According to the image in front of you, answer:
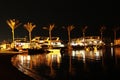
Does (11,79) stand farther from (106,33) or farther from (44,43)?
(106,33)

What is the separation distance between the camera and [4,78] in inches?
657

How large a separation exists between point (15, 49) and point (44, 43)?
42385 millimetres

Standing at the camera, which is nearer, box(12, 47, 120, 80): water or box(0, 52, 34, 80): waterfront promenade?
box(0, 52, 34, 80): waterfront promenade

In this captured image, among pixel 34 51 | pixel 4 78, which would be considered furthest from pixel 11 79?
pixel 34 51

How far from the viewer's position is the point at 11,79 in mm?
16141

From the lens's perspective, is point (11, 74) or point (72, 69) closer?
point (11, 74)

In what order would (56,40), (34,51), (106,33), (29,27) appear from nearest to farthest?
(34,51)
(29,27)
(56,40)
(106,33)

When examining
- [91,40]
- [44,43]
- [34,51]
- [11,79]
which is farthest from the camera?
[91,40]

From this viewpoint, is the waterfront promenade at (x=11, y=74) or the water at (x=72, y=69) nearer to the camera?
the waterfront promenade at (x=11, y=74)

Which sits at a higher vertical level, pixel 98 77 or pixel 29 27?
pixel 29 27

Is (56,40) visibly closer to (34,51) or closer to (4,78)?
(34,51)

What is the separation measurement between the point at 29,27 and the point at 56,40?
36.7 m

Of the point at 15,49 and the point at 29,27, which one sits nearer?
the point at 15,49

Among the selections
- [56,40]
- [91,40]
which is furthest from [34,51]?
[91,40]
